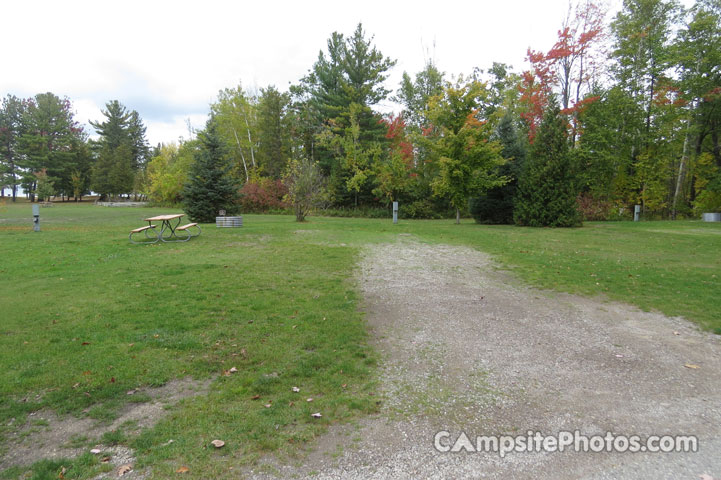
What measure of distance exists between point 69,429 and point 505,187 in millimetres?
20392

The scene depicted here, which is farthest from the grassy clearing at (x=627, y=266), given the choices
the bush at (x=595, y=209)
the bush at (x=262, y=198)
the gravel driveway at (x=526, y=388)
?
the bush at (x=262, y=198)

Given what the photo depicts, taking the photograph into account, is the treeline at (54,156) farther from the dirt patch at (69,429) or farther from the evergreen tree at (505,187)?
the dirt patch at (69,429)

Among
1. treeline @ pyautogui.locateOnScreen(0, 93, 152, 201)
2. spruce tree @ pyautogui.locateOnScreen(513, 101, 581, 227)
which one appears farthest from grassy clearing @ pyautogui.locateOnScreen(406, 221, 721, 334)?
treeline @ pyautogui.locateOnScreen(0, 93, 152, 201)

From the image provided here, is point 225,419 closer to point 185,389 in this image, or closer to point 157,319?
point 185,389

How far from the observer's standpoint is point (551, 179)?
57.5ft

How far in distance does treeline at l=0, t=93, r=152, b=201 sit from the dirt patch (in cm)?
5547

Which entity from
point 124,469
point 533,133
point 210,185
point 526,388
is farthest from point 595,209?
point 124,469

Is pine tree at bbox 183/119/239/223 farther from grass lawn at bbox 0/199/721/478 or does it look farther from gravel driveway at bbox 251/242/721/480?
gravel driveway at bbox 251/242/721/480

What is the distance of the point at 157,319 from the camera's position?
488cm

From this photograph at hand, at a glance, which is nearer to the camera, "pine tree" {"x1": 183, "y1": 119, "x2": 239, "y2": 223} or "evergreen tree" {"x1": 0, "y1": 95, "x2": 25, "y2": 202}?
"pine tree" {"x1": 183, "y1": 119, "x2": 239, "y2": 223}

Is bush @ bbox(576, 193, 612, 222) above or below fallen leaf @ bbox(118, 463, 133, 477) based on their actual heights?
above

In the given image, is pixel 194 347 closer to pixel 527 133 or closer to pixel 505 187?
pixel 505 187

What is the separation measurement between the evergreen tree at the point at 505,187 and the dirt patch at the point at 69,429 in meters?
19.6

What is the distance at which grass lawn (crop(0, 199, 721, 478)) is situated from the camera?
272 centimetres
